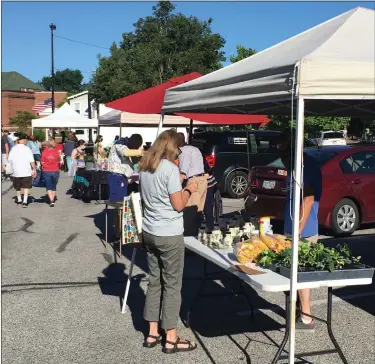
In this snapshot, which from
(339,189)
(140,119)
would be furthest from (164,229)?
(140,119)

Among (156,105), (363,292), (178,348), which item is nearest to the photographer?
(178,348)

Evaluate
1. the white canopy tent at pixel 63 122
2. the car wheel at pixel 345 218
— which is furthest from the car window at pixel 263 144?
Result: the white canopy tent at pixel 63 122

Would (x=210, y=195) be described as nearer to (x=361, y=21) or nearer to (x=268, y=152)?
(x=361, y=21)

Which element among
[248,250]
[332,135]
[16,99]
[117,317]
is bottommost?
[117,317]

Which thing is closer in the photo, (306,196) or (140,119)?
(306,196)

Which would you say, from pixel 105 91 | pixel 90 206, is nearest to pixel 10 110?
pixel 105 91

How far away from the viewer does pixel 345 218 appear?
953 cm

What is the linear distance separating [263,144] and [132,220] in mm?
11143

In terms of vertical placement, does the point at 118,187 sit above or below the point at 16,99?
below

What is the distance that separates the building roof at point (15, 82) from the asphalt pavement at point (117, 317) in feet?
297

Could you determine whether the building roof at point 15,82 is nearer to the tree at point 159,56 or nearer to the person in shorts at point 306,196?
the tree at point 159,56

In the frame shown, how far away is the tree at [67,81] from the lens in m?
133

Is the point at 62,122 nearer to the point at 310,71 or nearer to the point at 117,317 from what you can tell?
the point at 117,317

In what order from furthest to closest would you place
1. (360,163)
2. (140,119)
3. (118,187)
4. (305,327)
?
(140,119) → (360,163) → (118,187) → (305,327)
